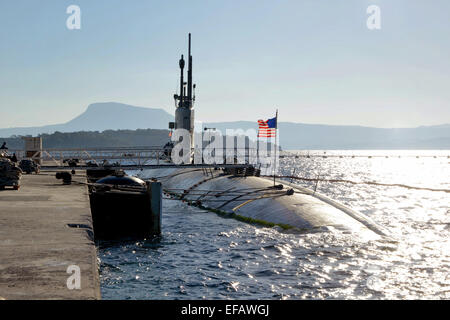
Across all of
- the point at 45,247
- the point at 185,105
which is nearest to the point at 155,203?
the point at 45,247

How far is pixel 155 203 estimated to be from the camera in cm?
2217

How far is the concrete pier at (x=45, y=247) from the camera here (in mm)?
8461

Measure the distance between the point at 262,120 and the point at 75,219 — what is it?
21.8 meters

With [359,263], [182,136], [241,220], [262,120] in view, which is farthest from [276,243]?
[182,136]

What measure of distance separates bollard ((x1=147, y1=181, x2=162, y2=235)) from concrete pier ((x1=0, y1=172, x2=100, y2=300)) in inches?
134

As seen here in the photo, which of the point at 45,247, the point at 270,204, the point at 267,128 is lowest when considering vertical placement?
the point at 270,204

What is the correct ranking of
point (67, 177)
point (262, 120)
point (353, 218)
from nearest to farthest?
point (353, 218)
point (67, 177)
point (262, 120)

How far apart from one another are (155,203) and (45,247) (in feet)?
35.8

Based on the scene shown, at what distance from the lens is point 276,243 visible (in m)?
20.5

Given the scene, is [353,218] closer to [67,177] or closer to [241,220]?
[241,220]

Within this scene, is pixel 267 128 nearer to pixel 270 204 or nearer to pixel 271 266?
pixel 270 204

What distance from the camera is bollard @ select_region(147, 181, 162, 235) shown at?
72.5 ft

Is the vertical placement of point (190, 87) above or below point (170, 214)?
above

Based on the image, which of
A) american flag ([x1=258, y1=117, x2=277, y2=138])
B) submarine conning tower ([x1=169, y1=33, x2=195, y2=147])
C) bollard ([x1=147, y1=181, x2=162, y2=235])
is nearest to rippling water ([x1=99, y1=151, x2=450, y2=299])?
bollard ([x1=147, y1=181, x2=162, y2=235])
